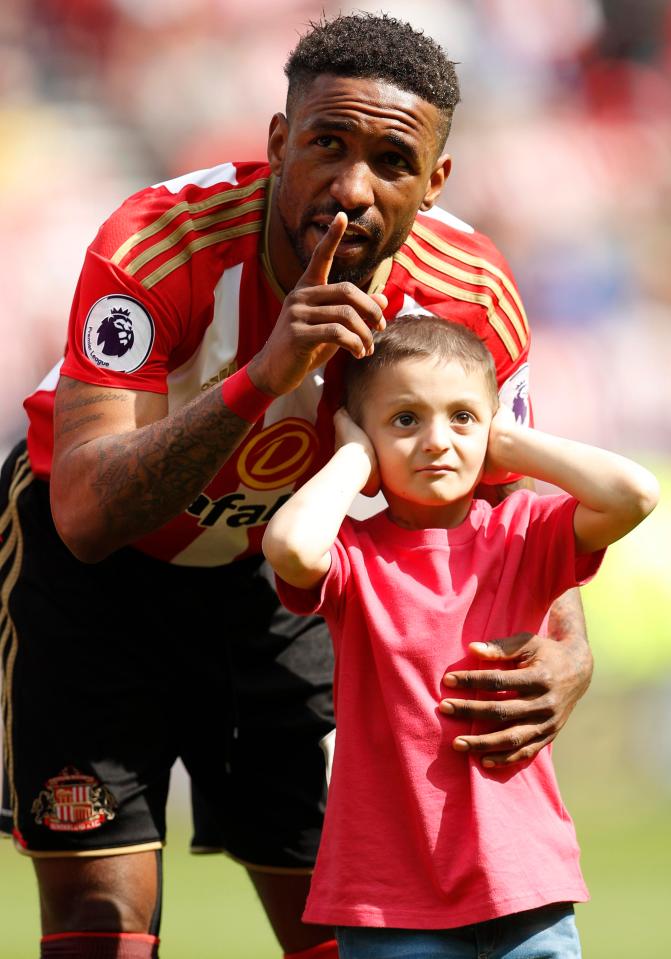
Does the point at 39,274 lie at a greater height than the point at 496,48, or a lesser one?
lesser

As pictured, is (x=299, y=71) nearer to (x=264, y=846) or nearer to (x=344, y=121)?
(x=344, y=121)

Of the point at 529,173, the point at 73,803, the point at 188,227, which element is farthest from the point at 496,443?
the point at 529,173

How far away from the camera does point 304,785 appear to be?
3.23 meters

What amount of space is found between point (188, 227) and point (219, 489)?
525mm

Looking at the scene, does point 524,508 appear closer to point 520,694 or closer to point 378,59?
point 520,694

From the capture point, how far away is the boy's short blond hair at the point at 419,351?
2.43 m

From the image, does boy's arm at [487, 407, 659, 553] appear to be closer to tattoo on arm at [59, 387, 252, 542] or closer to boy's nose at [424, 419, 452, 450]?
boy's nose at [424, 419, 452, 450]

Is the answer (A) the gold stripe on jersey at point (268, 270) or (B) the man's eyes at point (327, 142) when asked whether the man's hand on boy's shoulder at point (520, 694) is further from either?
(B) the man's eyes at point (327, 142)

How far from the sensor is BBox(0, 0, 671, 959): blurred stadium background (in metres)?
6.04

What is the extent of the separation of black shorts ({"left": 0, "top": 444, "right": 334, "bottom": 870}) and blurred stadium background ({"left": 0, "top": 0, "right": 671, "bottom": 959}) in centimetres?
278

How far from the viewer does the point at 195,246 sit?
2.71m

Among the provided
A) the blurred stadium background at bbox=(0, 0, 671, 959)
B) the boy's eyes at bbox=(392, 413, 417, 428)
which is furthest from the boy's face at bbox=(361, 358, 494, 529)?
the blurred stadium background at bbox=(0, 0, 671, 959)

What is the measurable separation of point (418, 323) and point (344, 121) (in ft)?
1.29

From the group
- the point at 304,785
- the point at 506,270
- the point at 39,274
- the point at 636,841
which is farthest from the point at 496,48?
the point at 304,785
